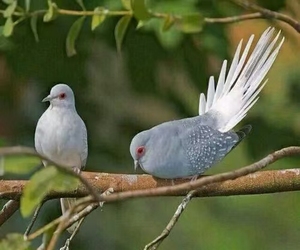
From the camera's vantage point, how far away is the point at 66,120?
1.66ft

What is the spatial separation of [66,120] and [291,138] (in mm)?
303

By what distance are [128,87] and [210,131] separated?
305 mm

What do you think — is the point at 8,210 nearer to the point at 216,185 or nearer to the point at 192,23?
the point at 216,185

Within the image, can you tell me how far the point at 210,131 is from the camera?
19.8 inches

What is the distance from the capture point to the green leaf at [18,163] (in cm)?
26

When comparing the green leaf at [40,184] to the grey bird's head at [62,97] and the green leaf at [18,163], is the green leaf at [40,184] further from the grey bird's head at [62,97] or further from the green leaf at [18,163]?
the grey bird's head at [62,97]

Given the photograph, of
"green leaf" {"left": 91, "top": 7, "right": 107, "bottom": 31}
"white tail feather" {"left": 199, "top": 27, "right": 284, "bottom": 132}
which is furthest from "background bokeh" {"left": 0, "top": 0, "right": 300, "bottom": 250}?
"green leaf" {"left": 91, "top": 7, "right": 107, "bottom": 31}

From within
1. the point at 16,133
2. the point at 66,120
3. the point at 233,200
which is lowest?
the point at 233,200

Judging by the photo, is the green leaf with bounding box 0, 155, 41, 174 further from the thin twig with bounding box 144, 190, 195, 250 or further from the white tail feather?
the white tail feather

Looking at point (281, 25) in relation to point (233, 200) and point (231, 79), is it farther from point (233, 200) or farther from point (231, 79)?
point (233, 200)

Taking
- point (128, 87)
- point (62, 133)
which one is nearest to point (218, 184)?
point (62, 133)

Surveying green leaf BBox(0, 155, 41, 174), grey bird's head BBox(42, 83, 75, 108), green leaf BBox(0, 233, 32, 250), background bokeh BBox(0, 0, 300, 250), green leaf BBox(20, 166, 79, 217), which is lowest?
background bokeh BBox(0, 0, 300, 250)

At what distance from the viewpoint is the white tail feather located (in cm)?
47

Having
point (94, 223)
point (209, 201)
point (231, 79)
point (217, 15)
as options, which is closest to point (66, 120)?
point (231, 79)
